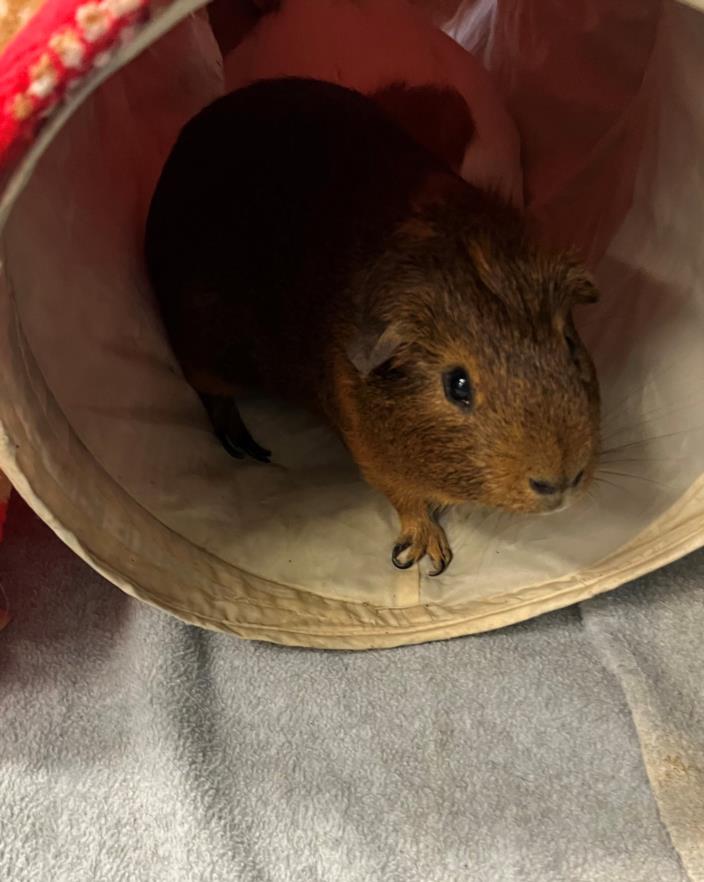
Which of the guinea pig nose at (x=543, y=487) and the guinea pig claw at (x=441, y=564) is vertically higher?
the guinea pig nose at (x=543, y=487)

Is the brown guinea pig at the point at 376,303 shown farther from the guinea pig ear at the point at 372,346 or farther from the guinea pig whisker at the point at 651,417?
the guinea pig whisker at the point at 651,417

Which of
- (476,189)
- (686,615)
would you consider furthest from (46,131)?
(686,615)

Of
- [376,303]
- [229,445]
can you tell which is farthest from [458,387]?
[229,445]

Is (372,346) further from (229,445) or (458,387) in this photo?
(229,445)

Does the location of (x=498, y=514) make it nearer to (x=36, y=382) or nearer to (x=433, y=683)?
(x=433, y=683)

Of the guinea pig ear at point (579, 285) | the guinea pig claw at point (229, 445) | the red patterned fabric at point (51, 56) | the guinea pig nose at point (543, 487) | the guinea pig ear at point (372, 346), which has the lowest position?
the guinea pig claw at point (229, 445)

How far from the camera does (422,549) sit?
71.8 inches

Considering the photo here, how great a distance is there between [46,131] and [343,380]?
778mm

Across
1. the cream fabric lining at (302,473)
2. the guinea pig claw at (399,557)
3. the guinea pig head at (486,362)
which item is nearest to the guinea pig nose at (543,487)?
the guinea pig head at (486,362)

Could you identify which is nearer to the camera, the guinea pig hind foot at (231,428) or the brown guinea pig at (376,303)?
the brown guinea pig at (376,303)

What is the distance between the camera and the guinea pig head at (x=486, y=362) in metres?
1.30

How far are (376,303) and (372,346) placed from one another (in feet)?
0.26

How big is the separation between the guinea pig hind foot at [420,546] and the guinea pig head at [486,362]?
328 millimetres

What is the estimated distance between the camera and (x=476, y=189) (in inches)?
65.1
